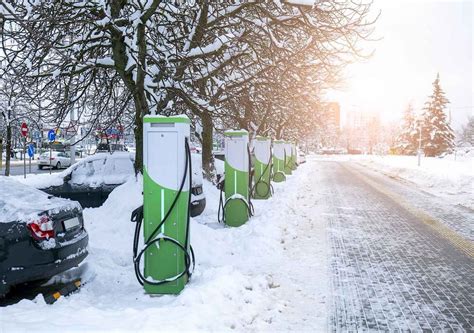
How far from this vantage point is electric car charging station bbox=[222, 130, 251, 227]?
945 cm

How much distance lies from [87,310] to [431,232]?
25.1 feet

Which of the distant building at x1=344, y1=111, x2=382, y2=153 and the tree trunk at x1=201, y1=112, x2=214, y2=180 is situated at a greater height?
the distant building at x1=344, y1=111, x2=382, y2=153

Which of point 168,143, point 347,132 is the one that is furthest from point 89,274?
point 347,132

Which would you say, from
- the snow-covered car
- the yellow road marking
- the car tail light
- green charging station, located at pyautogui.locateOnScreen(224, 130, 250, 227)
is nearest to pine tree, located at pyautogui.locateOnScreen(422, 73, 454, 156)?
the snow-covered car

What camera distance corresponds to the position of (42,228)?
445 centimetres

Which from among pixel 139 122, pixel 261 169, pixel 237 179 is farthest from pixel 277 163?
pixel 139 122

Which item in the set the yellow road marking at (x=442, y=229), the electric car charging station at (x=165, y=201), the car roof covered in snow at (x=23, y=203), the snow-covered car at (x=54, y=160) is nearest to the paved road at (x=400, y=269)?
the yellow road marking at (x=442, y=229)

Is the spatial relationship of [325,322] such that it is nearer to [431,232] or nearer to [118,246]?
[118,246]

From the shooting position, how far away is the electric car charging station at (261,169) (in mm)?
13547

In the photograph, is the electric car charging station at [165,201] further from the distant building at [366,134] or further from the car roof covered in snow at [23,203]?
the distant building at [366,134]

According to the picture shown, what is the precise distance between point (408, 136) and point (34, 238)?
252ft

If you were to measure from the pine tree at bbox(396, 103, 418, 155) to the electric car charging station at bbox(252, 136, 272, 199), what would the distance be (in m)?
59.9

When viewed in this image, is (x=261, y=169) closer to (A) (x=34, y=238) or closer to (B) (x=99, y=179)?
(B) (x=99, y=179)

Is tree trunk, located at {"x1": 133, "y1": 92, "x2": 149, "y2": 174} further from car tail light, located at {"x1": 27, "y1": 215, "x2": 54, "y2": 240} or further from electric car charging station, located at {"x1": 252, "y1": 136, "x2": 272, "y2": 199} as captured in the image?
car tail light, located at {"x1": 27, "y1": 215, "x2": 54, "y2": 240}
